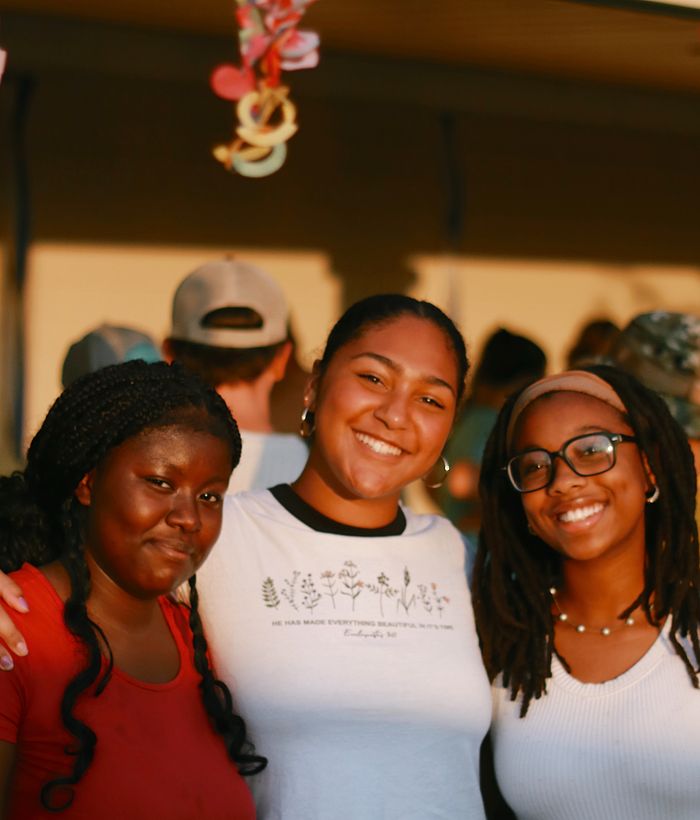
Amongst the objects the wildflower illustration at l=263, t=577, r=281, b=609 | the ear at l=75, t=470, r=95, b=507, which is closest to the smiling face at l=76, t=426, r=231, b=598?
the ear at l=75, t=470, r=95, b=507

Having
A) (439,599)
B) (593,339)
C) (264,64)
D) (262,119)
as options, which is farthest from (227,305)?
(593,339)

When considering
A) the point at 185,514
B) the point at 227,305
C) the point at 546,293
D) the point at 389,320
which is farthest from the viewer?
the point at 546,293

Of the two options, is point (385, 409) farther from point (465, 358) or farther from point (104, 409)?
point (104, 409)

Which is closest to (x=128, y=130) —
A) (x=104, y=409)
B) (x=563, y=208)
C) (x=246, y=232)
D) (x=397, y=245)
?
(x=246, y=232)

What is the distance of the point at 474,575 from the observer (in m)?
2.92

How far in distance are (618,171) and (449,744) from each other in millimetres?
4845

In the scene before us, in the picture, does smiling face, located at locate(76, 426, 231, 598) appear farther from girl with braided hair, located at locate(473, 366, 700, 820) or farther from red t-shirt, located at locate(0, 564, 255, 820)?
girl with braided hair, located at locate(473, 366, 700, 820)

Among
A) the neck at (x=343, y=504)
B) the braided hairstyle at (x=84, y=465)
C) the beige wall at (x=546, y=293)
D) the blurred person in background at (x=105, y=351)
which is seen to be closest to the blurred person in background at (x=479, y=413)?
the beige wall at (x=546, y=293)

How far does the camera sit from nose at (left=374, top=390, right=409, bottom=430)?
2.70 m

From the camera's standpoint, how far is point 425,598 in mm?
2734

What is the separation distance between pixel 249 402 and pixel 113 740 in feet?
5.99

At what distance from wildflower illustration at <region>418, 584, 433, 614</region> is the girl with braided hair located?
19 centimetres

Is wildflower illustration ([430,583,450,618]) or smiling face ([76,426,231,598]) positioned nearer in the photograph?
smiling face ([76,426,231,598])

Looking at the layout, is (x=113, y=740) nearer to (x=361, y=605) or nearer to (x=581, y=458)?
(x=361, y=605)
